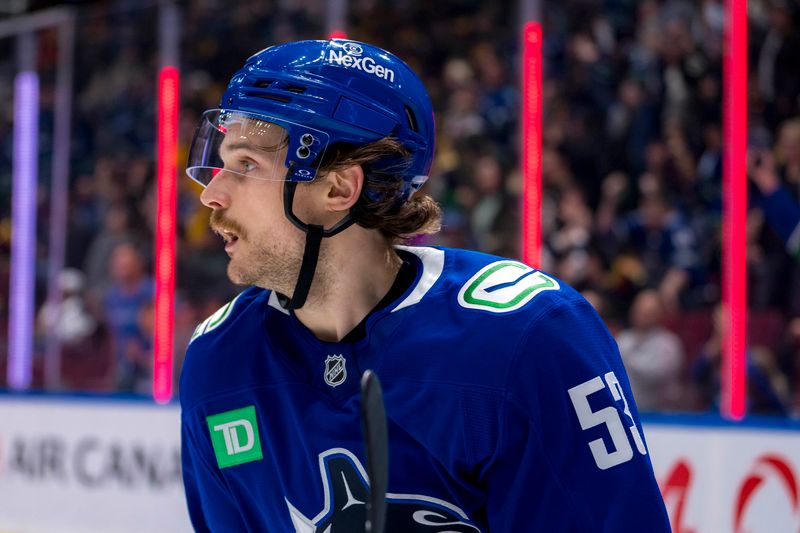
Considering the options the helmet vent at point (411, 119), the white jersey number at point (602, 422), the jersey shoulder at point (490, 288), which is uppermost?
the helmet vent at point (411, 119)

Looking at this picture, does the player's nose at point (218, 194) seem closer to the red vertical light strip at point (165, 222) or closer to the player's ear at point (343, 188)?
the player's ear at point (343, 188)

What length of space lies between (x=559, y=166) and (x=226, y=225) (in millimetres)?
2427

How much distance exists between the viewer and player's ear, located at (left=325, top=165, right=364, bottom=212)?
153 cm

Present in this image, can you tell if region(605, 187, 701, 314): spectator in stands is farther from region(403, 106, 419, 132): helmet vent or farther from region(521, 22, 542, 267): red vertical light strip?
region(403, 106, 419, 132): helmet vent

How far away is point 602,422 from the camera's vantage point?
Result: 129 cm

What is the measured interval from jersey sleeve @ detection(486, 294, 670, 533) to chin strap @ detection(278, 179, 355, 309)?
1.08 feet

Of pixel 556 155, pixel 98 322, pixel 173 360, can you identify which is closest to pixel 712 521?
pixel 556 155

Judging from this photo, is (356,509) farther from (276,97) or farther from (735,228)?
(735,228)

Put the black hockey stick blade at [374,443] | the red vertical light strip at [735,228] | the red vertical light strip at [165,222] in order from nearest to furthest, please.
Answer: the black hockey stick blade at [374,443], the red vertical light strip at [735,228], the red vertical light strip at [165,222]

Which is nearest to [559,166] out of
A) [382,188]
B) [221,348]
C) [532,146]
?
[532,146]

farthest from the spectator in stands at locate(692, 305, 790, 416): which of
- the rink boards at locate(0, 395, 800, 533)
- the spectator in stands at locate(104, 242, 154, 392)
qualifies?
the spectator in stands at locate(104, 242, 154, 392)

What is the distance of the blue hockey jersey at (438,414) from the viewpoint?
1.28 metres

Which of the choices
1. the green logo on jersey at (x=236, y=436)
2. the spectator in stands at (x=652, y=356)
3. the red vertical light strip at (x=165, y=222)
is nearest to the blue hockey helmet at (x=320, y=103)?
the green logo on jersey at (x=236, y=436)

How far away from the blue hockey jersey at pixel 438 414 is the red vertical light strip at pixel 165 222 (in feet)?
9.80
